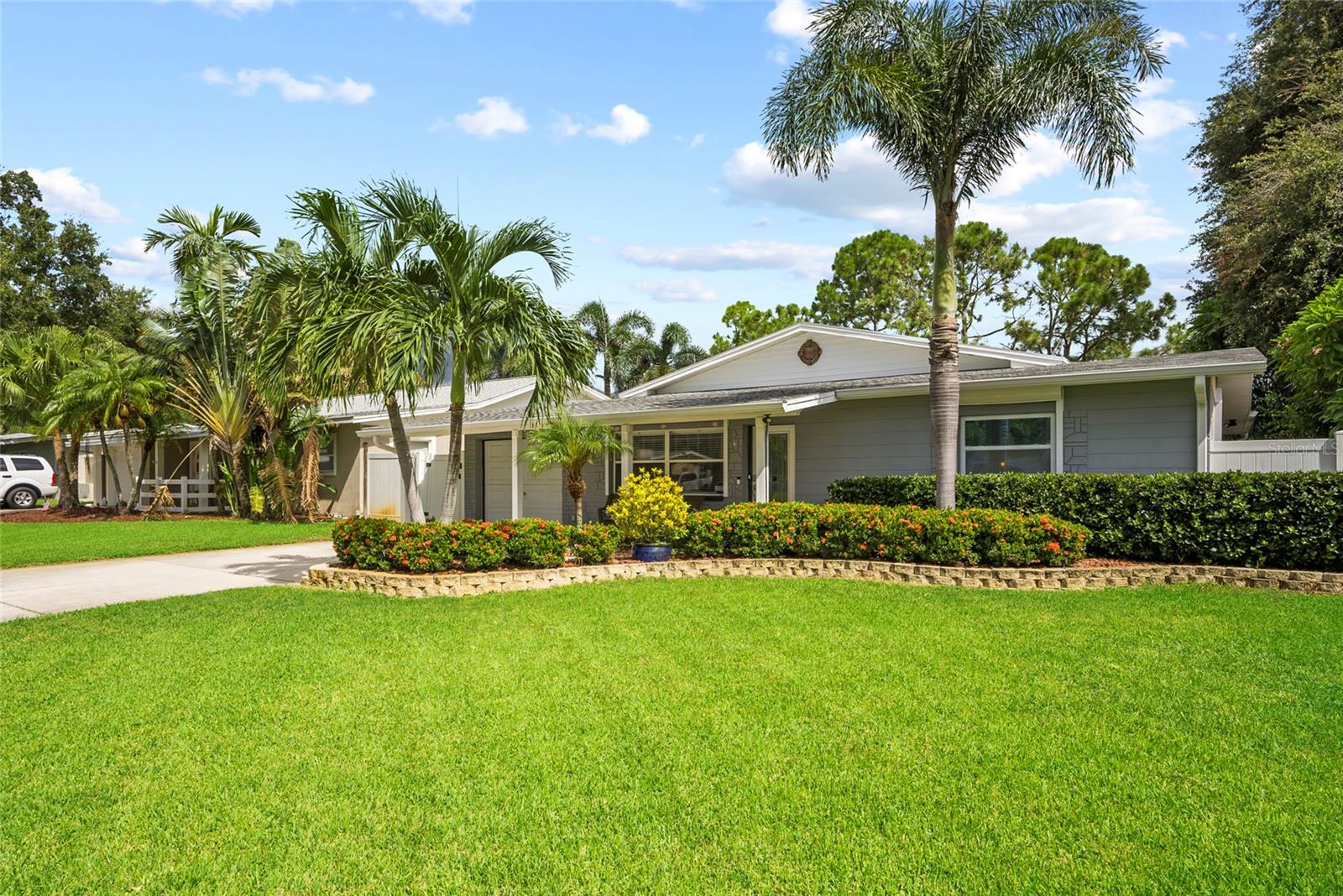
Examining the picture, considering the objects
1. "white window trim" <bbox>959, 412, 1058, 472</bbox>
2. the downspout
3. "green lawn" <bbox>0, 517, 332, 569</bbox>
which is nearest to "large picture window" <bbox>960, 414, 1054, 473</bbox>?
"white window trim" <bbox>959, 412, 1058, 472</bbox>

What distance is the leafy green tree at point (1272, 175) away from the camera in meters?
15.0

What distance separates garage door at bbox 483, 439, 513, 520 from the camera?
1778cm

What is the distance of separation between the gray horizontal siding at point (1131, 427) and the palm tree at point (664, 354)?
2435 cm

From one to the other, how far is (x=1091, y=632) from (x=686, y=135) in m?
8.74

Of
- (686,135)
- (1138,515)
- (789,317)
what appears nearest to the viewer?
(1138,515)

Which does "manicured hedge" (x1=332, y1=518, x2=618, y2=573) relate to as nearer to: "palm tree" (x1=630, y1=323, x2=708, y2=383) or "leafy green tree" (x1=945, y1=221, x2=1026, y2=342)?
"palm tree" (x1=630, y1=323, x2=708, y2=383)

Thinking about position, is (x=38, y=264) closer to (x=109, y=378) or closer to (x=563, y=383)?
(x=109, y=378)

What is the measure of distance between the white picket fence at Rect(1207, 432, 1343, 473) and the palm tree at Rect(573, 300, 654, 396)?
2619 cm

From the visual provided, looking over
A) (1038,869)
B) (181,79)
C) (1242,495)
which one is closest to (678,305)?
(181,79)

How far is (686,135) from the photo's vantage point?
38.4ft

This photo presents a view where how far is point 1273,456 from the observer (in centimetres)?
1020

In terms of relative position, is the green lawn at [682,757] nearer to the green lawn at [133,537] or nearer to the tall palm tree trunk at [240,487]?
the green lawn at [133,537]

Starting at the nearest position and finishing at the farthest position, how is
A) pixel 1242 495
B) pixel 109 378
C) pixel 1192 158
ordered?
1. pixel 1242 495
2. pixel 109 378
3. pixel 1192 158

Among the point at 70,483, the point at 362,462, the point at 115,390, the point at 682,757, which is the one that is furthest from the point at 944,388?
the point at 70,483
